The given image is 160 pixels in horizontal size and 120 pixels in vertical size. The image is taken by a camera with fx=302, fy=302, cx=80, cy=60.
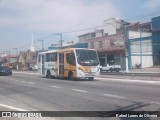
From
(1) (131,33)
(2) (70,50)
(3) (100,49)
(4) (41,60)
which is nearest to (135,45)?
(1) (131,33)

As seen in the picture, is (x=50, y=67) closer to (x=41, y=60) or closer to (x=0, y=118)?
(x=41, y=60)

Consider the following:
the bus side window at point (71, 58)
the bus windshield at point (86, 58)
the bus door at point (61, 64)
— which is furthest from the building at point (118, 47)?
the bus side window at point (71, 58)

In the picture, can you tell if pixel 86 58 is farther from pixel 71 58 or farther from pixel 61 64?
pixel 61 64

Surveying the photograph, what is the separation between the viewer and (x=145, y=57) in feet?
211

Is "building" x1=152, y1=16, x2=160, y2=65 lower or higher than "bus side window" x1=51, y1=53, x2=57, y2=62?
higher

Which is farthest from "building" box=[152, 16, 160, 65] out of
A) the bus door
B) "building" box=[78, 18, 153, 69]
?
the bus door

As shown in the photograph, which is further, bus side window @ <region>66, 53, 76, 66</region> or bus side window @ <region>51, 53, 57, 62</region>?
bus side window @ <region>51, 53, 57, 62</region>

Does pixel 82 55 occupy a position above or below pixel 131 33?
below

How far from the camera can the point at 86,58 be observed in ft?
85.1

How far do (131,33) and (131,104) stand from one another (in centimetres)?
5315

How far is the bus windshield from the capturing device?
2567cm

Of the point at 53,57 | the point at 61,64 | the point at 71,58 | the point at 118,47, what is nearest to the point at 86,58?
the point at 71,58

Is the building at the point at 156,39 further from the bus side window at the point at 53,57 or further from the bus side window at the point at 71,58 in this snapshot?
the bus side window at the point at 71,58

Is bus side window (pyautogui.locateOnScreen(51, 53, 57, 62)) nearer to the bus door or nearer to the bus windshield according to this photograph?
the bus door
